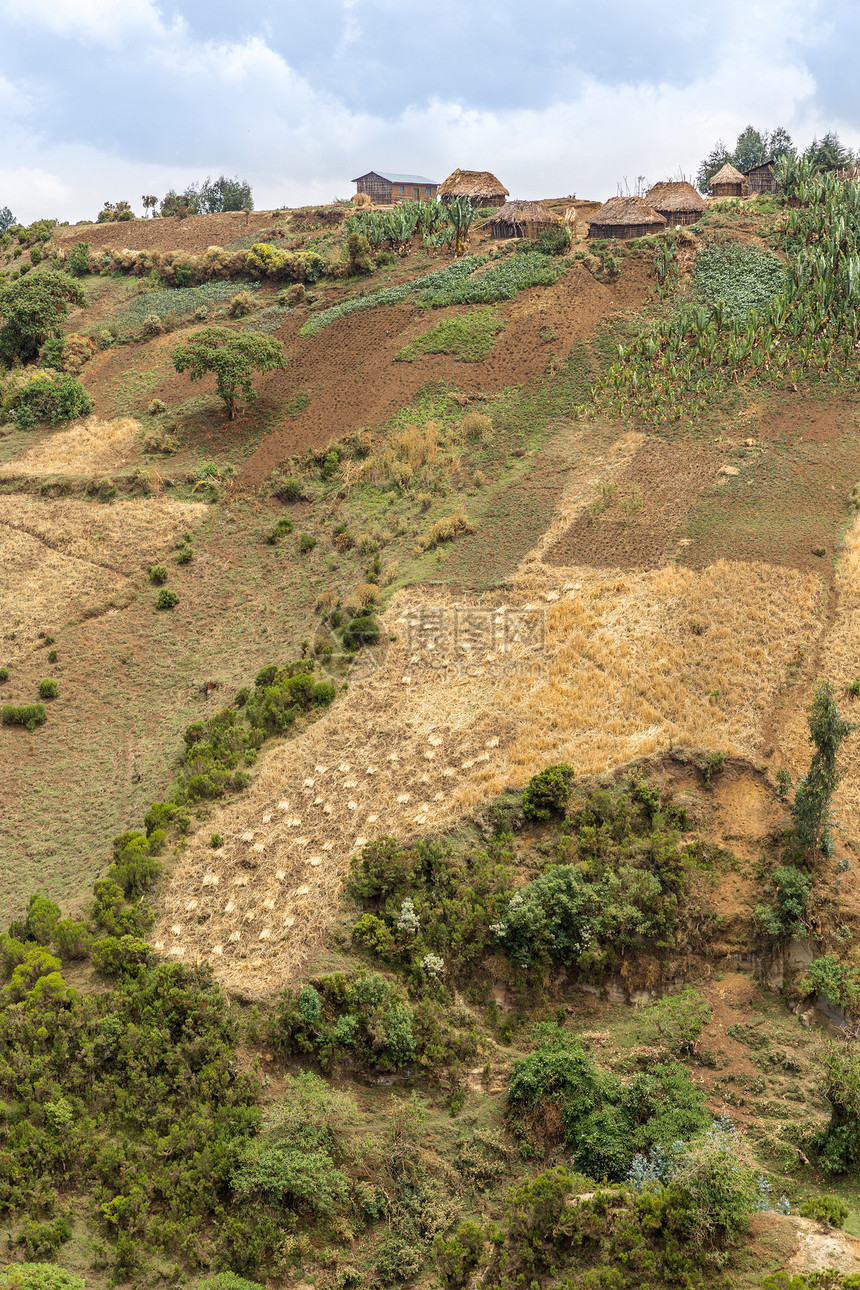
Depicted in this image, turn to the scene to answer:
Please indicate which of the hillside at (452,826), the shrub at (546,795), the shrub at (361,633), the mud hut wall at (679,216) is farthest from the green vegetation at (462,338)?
the shrub at (546,795)

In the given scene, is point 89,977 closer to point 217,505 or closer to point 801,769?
point 801,769

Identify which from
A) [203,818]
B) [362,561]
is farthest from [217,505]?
[203,818]

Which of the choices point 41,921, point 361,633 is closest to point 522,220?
point 361,633

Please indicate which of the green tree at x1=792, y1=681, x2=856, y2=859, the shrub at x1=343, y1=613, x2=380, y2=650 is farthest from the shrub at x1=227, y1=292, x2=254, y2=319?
the green tree at x1=792, y1=681, x2=856, y2=859

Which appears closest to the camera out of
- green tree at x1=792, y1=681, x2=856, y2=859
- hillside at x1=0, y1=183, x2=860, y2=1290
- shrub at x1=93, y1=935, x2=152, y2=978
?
hillside at x1=0, y1=183, x2=860, y2=1290

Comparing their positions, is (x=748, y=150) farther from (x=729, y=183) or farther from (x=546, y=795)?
(x=546, y=795)

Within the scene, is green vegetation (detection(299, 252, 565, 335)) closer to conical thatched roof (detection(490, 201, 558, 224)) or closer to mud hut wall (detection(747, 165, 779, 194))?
conical thatched roof (detection(490, 201, 558, 224))
